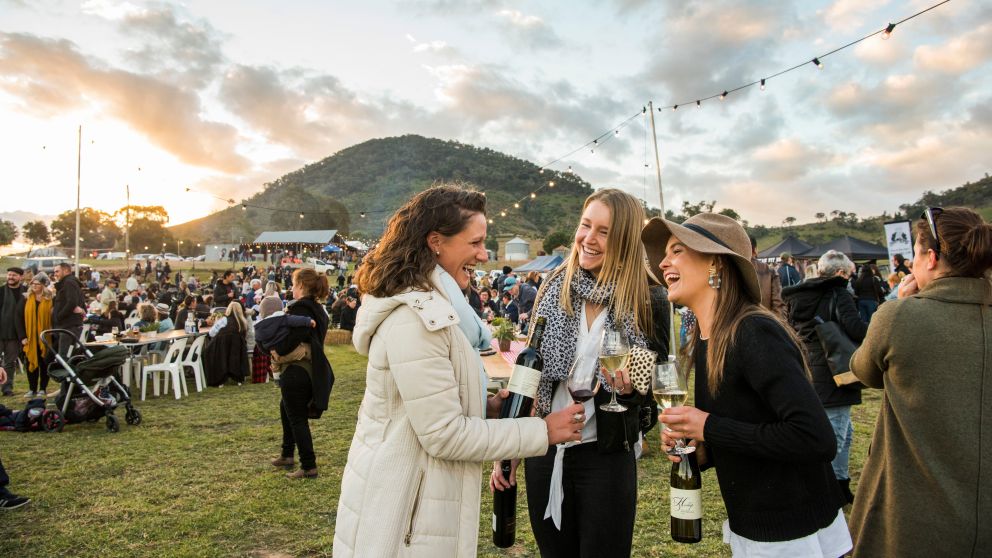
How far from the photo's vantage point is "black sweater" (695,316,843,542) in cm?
140

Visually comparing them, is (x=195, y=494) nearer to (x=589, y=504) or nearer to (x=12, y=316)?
(x=589, y=504)

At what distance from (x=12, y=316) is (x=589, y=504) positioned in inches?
426

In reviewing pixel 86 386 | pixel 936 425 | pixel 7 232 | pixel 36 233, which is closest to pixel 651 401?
pixel 936 425

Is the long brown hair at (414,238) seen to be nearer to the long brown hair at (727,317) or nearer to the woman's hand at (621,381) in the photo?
the woman's hand at (621,381)

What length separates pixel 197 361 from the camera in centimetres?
958

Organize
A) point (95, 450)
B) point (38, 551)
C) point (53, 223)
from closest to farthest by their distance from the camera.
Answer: point (38, 551), point (95, 450), point (53, 223)

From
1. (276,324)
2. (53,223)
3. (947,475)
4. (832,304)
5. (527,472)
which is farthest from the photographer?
(53,223)

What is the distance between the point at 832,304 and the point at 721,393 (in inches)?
134

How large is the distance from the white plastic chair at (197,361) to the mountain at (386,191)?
63.1 m

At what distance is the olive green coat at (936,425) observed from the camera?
169cm

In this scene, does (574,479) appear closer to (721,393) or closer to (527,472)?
(527,472)

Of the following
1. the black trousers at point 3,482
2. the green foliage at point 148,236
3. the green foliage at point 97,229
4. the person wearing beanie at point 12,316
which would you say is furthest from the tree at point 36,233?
the black trousers at point 3,482

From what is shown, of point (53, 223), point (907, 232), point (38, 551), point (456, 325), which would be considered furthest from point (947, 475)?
point (53, 223)

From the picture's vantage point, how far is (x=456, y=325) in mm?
1559
